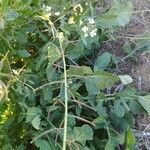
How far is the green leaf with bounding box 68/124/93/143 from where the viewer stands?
1068 millimetres

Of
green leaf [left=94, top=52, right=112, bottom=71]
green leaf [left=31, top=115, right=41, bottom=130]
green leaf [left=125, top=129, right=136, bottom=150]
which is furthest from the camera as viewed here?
green leaf [left=94, top=52, right=112, bottom=71]

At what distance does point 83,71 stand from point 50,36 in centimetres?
22

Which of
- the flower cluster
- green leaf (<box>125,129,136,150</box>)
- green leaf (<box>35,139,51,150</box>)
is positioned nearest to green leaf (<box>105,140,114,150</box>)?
green leaf (<box>125,129,136,150</box>)

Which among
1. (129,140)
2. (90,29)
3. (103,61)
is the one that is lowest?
(129,140)

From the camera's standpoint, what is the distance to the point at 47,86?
3.76 ft

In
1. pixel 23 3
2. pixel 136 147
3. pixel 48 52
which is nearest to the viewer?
pixel 48 52

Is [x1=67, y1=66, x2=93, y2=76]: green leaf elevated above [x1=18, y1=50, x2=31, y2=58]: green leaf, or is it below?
below

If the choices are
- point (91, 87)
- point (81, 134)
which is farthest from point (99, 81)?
point (81, 134)

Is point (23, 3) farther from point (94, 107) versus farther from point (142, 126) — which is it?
point (142, 126)

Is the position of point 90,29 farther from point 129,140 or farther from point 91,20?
point 129,140

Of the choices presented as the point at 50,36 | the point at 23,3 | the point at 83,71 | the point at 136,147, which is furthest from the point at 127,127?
the point at 23,3

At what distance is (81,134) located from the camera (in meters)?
1.08

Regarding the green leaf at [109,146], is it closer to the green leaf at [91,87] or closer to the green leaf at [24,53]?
the green leaf at [91,87]

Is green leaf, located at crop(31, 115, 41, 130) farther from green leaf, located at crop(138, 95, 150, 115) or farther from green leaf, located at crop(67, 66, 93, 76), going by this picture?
green leaf, located at crop(138, 95, 150, 115)
